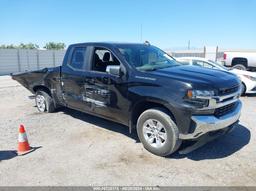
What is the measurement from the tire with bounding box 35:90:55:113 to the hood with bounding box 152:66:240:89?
151 inches

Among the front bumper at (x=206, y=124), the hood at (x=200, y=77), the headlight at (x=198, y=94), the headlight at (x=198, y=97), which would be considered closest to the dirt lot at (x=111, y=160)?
the front bumper at (x=206, y=124)

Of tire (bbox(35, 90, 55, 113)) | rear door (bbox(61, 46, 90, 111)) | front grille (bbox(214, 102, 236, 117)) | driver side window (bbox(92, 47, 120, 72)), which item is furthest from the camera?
tire (bbox(35, 90, 55, 113))

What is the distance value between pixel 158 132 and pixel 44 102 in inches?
164

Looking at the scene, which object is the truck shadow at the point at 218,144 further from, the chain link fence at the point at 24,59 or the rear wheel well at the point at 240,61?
the chain link fence at the point at 24,59

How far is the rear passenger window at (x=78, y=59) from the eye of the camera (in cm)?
551

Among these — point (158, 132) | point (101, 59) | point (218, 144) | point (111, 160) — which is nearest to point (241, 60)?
point (218, 144)

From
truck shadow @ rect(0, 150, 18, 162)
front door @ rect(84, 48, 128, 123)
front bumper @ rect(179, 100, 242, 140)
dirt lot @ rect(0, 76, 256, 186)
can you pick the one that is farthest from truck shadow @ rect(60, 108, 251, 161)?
truck shadow @ rect(0, 150, 18, 162)

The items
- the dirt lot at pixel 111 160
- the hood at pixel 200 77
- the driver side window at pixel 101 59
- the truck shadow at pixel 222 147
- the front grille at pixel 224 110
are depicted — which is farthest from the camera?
the driver side window at pixel 101 59

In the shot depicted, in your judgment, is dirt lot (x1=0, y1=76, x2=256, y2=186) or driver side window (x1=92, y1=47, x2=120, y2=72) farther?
driver side window (x1=92, y1=47, x2=120, y2=72)

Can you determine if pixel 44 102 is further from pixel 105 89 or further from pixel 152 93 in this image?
pixel 152 93

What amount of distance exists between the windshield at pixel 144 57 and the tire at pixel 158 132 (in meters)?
0.91

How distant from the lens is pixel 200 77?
3.95 meters

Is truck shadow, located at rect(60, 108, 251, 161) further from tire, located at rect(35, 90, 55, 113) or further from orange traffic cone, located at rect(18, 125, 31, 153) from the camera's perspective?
orange traffic cone, located at rect(18, 125, 31, 153)

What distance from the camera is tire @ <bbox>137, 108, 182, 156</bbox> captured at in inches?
156
